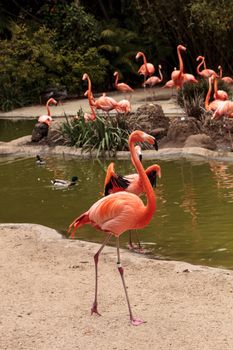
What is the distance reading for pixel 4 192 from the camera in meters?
9.02

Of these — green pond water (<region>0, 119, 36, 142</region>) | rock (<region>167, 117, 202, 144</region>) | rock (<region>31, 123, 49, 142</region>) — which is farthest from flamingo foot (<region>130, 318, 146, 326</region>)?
green pond water (<region>0, 119, 36, 142</region>)

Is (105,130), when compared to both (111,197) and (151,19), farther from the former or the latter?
(151,19)

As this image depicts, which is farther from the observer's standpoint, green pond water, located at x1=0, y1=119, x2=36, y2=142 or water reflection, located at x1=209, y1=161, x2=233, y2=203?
green pond water, located at x1=0, y1=119, x2=36, y2=142

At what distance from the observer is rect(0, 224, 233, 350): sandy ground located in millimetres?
4066

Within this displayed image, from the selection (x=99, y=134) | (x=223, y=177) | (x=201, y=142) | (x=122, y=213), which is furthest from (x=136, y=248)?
(x=99, y=134)

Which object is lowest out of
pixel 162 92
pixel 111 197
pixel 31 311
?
pixel 162 92

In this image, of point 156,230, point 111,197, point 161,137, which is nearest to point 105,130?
point 161,137

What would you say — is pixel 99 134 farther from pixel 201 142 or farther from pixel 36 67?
pixel 36 67

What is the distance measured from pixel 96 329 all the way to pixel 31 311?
1.88ft

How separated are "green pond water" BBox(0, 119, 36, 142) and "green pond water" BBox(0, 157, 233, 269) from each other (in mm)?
3494

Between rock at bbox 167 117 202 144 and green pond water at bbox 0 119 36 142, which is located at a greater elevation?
rock at bbox 167 117 202 144

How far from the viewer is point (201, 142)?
1080cm

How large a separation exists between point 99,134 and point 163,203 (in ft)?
13.1

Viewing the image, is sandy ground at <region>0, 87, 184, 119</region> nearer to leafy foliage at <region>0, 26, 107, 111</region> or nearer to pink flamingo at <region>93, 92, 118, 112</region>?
leafy foliage at <region>0, 26, 107, 111</region>
